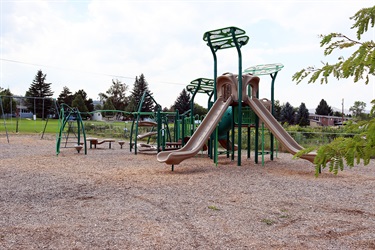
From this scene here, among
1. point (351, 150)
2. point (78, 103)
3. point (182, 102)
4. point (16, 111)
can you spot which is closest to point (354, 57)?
point (351, 150)

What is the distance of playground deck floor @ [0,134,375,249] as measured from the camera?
350 centimetres

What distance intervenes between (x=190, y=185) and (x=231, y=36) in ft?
15.6

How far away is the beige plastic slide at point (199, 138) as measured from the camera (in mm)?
8453

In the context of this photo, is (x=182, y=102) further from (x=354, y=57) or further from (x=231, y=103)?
(x=354, y=57)

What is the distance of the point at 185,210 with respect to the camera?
4.73m

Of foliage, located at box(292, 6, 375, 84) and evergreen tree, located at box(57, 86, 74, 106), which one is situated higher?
evergreen tree, located at box(57, 86, 74, 106)

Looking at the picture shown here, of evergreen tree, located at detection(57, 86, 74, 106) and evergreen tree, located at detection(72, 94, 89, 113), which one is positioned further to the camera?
evergreen tree, located at detection(57, 86, 74, 106)

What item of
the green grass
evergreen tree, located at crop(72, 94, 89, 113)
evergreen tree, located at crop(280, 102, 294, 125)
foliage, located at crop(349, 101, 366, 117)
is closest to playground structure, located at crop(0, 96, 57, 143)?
the green grass

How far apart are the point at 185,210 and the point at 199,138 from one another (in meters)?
4.54

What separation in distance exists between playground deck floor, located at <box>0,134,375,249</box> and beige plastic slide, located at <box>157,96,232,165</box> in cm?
41

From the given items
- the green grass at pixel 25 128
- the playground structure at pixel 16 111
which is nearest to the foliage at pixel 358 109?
the playground structure at pixel 16 111

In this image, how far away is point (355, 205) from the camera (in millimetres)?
5215

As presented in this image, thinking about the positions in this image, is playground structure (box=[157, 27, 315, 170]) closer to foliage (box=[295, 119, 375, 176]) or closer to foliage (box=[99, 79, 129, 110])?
foliage (box=[295, 119, 375, 176])

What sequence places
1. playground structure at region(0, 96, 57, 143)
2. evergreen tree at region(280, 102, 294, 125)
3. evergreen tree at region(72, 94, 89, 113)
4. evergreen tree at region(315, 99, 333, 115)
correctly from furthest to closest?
evergreen tree at region(315, 99, 333, 115) < evergreen tree at region(72, 94, 89, 113) < evergreen tree at region(280, 102, 294, 125) < playground structure at region(0, 96, 57, 143)
